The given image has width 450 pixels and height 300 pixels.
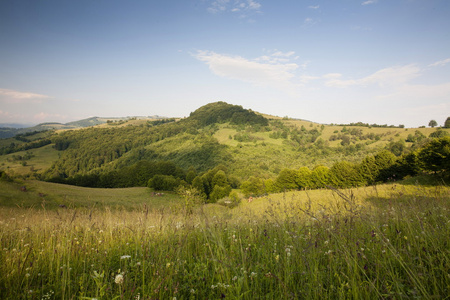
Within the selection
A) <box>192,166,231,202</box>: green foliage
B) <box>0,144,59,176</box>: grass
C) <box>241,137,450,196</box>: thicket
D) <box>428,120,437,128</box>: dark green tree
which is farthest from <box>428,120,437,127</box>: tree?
<box>0,144,59,176</box>: grass

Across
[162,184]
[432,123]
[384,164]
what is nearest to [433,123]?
[432,123]

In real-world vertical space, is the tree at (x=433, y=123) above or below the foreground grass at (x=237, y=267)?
above

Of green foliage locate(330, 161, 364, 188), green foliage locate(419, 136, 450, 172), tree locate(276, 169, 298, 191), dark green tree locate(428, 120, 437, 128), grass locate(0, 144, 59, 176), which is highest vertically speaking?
dark green tree locate(428, 120, 437, 128)

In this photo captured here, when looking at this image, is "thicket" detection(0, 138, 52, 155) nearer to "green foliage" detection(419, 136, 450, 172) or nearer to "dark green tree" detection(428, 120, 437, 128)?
"green foliage" detection(419, 136, 450, 172)

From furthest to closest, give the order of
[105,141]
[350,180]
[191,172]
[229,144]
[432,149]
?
[105,141] → [229,144] → [191,172] → [350,180] → [432,149]

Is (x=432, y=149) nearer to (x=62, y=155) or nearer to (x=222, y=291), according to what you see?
(x=222, y=291)

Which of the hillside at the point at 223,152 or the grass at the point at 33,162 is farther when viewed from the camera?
the hillside at the point at 223,152

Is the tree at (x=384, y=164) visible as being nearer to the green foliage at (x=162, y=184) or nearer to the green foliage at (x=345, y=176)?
the green foliage at (x=345, y=176)

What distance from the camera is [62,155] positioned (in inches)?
6339

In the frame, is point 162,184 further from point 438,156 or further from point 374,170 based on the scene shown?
point 438,156

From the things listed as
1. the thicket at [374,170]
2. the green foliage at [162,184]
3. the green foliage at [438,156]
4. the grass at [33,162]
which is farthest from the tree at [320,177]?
the grass at [33,162]

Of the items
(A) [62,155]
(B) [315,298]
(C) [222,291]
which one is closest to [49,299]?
(C) [222,291]

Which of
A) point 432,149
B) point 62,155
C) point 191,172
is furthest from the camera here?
point 62,155

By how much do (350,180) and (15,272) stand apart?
6432 cm
